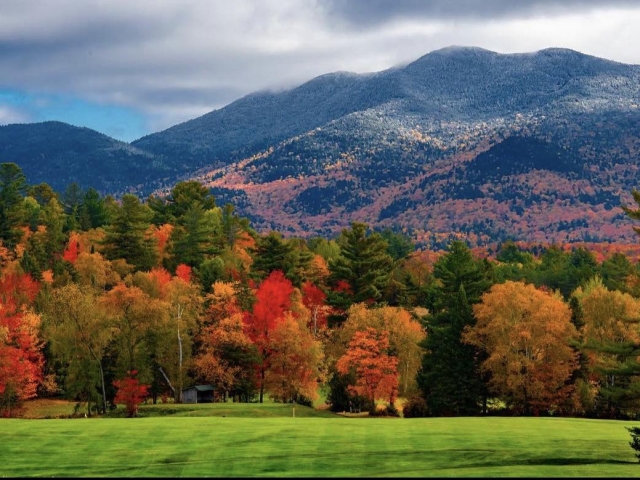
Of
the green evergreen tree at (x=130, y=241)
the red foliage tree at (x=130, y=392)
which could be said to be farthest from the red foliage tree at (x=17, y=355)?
the green evergreen tree at (x=130, y=241)

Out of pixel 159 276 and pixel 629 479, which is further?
pixel 159 276

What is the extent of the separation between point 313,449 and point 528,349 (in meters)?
46.8

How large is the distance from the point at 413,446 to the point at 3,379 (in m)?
53.4

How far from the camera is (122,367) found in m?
92.7

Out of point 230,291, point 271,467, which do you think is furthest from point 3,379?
point 271,467

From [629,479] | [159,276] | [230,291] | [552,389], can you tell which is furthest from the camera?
[159,276]

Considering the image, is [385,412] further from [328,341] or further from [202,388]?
[202,388]

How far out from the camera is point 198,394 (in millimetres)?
103250

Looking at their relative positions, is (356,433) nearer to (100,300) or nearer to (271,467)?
(271,467)

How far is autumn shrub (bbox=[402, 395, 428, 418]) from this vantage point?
94250 millimetres

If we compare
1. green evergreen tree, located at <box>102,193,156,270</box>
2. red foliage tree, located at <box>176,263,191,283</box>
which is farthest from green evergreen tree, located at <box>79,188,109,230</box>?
red foliage tree, located at <box>176,263,191,283</box>

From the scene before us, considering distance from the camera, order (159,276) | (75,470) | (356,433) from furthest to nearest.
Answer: (159,276) < (356,433) < (75,470)

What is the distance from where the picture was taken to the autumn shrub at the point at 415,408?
3711 inches

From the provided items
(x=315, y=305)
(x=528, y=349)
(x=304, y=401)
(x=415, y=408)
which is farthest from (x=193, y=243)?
(x=528, y=349)
